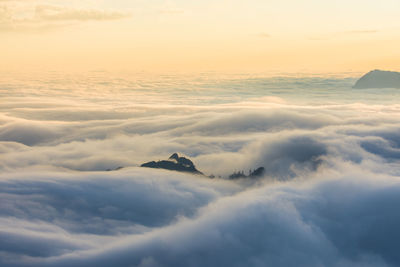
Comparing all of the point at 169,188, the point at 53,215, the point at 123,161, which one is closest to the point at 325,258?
the point at 169,188

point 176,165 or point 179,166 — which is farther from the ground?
point 176,165

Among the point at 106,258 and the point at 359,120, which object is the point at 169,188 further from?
the point at 359,120

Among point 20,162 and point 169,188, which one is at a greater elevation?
point 169,188

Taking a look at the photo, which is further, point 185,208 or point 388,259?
point 185,208

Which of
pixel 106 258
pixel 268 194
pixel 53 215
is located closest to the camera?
pixel 106 258

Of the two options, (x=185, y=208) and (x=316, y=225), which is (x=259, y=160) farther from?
(x=316, y=225)

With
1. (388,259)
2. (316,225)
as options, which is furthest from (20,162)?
(388,259)

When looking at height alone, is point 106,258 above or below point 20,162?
above

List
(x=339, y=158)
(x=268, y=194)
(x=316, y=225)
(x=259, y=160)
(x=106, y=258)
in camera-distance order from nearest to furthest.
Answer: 1. (x=106, y=258)
2. (x=316, y=225)
3. (x=268, y=194)
4. (x=339, y=158)
5. (x=259, y=160)

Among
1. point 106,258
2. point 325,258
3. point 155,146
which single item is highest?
point 106,258

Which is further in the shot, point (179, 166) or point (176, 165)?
point (179, 166)
